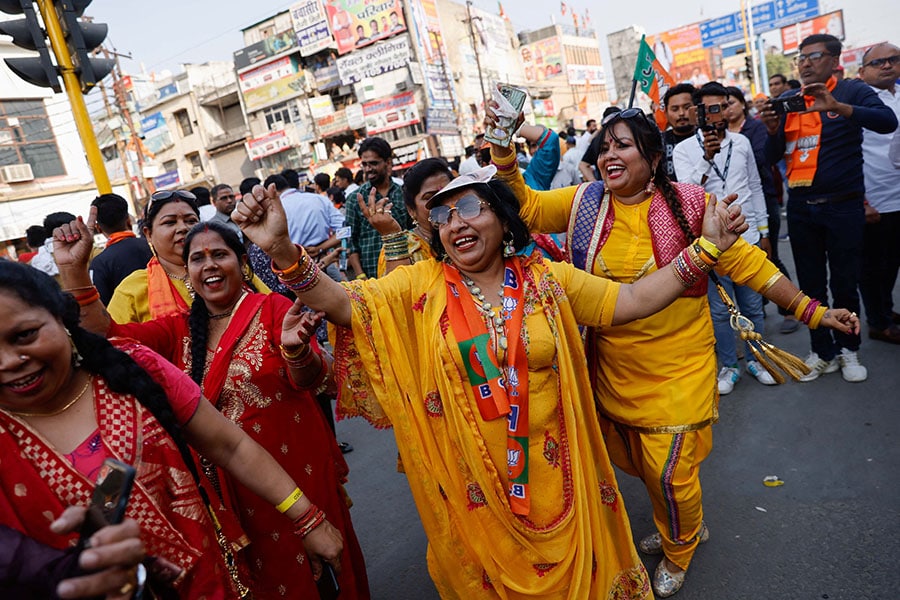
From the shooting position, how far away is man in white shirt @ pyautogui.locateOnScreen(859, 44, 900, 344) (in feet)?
14.0

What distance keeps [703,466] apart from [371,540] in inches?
76.7

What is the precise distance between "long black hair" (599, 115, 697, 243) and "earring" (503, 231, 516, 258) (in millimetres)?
648

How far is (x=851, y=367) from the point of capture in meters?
4.04

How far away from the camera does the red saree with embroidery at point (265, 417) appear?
7.30 ft

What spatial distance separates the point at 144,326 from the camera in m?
2.32

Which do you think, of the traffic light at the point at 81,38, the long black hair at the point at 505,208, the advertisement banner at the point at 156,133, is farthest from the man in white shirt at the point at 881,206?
the advertisement banner at the point at 156,133

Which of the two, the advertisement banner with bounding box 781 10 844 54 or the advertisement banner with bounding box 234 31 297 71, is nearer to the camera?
the advertisement banner with bounding box 781 10 844 54

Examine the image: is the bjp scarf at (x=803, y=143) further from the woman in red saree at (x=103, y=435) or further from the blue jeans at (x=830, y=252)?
the woman in red saree at (x=103, y=435)

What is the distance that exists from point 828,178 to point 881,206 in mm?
757

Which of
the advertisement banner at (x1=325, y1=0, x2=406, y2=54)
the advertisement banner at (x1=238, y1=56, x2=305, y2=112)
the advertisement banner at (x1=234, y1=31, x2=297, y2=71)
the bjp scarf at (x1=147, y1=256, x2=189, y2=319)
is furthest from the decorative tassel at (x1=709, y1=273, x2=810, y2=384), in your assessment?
the advertisement banner at (x1=234, y1=31, x2=297, y2=71)

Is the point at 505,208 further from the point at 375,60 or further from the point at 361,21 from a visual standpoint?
the point at 361,21

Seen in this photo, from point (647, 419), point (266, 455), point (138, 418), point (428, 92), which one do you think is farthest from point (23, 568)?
point (428, 92)

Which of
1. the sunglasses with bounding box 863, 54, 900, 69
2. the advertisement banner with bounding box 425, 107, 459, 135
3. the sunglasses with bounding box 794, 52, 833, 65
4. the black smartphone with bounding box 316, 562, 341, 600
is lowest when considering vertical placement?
the black smartphone with bounding box 316, 562, 341, 600

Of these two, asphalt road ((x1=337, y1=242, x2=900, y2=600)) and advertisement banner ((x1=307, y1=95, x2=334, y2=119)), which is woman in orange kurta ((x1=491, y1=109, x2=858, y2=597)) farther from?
advertisement banner ((x1=307, y1=95, x2=334, y2=119))
